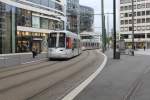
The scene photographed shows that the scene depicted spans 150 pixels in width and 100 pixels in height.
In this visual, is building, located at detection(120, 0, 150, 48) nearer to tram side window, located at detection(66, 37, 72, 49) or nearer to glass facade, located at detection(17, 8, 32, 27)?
glass facade, located at detection(17, 8, 32, 27)

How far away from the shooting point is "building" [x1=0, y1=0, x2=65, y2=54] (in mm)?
58062

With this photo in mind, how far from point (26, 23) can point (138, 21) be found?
81585 mm

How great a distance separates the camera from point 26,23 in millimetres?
72875

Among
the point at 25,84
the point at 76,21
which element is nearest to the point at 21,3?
the point at 25,84

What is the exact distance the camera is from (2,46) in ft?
183

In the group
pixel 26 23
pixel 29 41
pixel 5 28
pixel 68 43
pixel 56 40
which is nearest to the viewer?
pixel 56 40

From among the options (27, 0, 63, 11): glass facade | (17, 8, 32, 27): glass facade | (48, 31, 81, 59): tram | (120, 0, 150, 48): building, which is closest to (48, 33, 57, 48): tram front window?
(48, 31, 81, 59): tram

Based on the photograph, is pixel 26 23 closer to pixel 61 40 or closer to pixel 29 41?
pixel 29 41

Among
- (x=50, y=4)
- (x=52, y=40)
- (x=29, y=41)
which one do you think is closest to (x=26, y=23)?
(x=29, y=41)

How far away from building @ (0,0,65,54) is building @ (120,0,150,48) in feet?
170

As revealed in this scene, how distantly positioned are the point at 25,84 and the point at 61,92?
3089mm

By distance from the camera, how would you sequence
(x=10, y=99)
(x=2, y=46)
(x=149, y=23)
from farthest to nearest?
(x=149, y=23) → (x=2, y=46) → (x=10, y=99)

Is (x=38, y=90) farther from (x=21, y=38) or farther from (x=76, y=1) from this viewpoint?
(x=76, y=1)

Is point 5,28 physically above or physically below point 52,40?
above
